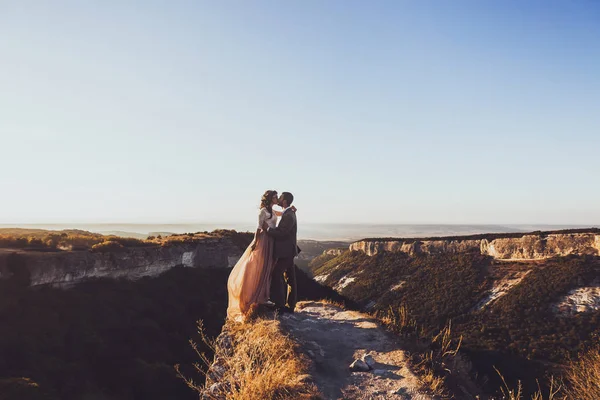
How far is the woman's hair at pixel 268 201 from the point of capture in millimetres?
8094

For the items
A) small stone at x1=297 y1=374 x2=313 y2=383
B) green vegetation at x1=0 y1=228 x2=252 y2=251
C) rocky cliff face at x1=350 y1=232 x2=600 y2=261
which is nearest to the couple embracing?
small stone at x1=297 y1=374 x2=313 y2=383

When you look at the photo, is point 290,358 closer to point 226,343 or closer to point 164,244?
point 226,343

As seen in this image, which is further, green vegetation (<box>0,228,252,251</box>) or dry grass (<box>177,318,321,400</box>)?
green vegetation (<box>0,228,252,251</box>)

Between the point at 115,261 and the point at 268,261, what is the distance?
31657mm

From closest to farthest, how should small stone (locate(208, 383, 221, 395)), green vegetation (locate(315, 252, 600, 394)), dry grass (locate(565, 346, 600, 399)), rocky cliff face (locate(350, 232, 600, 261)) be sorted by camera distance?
small stone (locate(208, 383, 221, 395)) → dry grass (locate(565, 346, 600, 399)) → green vegetation (locate(315, 252, 600, 394)) → rocky cliff face (locate(350, 232, 600, 261))

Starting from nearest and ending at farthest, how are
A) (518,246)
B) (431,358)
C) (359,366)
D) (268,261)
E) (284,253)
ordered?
(359,366) < (431,358) < (284,253) < (268,261) < (518,246)

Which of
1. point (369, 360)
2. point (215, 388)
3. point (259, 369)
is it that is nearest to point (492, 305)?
point (369, 360)

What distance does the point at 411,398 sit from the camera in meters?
4.62

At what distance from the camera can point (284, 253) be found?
25.9ft

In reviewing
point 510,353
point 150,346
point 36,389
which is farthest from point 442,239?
point 36,389

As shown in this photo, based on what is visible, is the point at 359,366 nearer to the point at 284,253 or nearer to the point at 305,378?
the point at 305,378

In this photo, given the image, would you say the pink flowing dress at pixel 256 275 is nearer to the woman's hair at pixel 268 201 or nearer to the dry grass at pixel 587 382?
A: the woman's hair at pixel 268 201

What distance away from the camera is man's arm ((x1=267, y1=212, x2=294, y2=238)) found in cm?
778

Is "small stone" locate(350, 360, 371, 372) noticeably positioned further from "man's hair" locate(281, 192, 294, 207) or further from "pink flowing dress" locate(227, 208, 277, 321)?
"man's hair" locate(281, 192, 294, 207)
